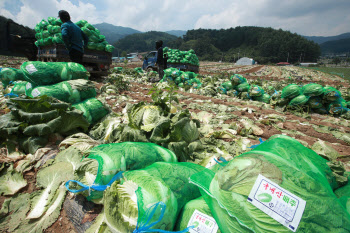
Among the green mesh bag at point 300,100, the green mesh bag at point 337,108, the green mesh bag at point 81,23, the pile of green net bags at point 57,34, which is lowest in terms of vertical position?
the green mesh bag at point 337,108

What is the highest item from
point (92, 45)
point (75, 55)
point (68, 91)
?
point (92, 45)

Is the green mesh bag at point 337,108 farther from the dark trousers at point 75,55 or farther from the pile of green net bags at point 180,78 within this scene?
the dark trousers at point 75,55

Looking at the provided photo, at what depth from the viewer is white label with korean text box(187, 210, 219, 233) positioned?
1.05 m

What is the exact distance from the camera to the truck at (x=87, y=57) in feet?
24.0

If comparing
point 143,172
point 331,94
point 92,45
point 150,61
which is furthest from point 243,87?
point 150,61

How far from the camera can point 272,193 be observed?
93cm

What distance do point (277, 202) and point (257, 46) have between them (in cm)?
11786

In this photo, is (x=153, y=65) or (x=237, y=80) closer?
(x=237, y=80)

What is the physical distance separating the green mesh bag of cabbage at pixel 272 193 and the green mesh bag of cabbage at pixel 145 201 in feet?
0.72

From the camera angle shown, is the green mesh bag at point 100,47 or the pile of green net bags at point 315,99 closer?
the pile of green net bags at point 315,99

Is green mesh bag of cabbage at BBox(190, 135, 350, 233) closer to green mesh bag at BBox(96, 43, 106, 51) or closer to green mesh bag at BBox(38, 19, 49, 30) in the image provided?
green mesh bag at BBox(96, 43, 106, 51)

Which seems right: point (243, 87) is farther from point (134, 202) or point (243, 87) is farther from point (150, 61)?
point (150, 61)

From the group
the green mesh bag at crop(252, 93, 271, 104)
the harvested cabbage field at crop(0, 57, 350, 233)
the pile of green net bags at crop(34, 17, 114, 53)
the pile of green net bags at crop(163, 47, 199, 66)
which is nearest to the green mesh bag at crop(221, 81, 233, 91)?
the green mesh bag at crop(252, 93, 271, 104)

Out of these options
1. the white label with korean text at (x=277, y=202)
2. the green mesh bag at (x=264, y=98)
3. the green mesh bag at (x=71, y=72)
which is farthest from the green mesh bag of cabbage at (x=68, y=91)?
the green mesh bag at (x=264, y=98)
